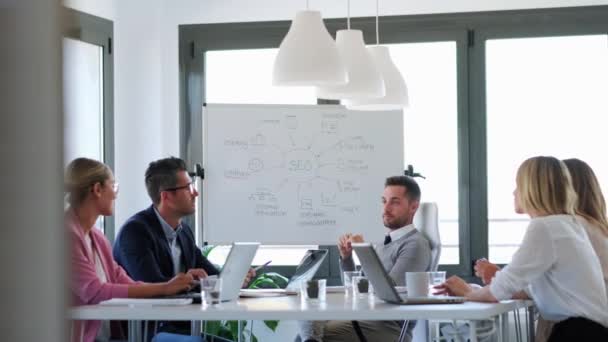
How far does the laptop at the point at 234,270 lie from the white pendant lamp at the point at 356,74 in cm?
72

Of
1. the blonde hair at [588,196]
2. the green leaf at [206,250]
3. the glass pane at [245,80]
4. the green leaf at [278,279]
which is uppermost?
the glass pane at [245,80]

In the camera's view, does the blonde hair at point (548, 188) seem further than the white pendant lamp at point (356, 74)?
No

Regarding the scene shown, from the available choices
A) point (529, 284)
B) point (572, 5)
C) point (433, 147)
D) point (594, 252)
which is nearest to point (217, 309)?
point (529, 284)

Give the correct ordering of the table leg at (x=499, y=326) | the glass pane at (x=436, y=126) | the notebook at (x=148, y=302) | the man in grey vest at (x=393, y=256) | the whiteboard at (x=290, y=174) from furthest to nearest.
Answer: the glass pane at (x=436, y=126)
the whiteboard at (x=290, y=174)
the man in grey vest at (x=393, y=256)
the table leg at (x=499, y=326)
the notebook at (x=148, y=302)

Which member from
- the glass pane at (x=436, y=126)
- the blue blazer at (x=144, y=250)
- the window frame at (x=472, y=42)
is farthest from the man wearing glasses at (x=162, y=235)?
the glass pane at (x=436, y=126)

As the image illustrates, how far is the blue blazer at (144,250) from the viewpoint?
357 centimetres

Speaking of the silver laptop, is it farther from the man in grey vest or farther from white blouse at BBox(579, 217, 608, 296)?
white blouse at BBox(579, 217, 608, 296)

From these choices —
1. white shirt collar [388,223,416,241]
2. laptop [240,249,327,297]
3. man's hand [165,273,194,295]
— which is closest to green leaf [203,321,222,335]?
white shirt collar [388,223,416,241]

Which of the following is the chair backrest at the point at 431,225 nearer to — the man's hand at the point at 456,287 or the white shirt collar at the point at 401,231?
the white shirt collar at the point at 401,231

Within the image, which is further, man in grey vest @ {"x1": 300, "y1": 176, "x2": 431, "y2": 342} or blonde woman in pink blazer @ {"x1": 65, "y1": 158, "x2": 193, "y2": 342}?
man in grey vest @ {"x1": 300, "y1": 176, "x2": 431, "y2": 342}

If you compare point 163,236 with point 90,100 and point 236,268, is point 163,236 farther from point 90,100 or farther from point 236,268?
point 90,100

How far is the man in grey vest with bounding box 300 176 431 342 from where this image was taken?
386 centimetres

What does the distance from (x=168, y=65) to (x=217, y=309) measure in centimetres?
327

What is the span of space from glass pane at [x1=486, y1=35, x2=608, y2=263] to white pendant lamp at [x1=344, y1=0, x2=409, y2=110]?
1.90m
